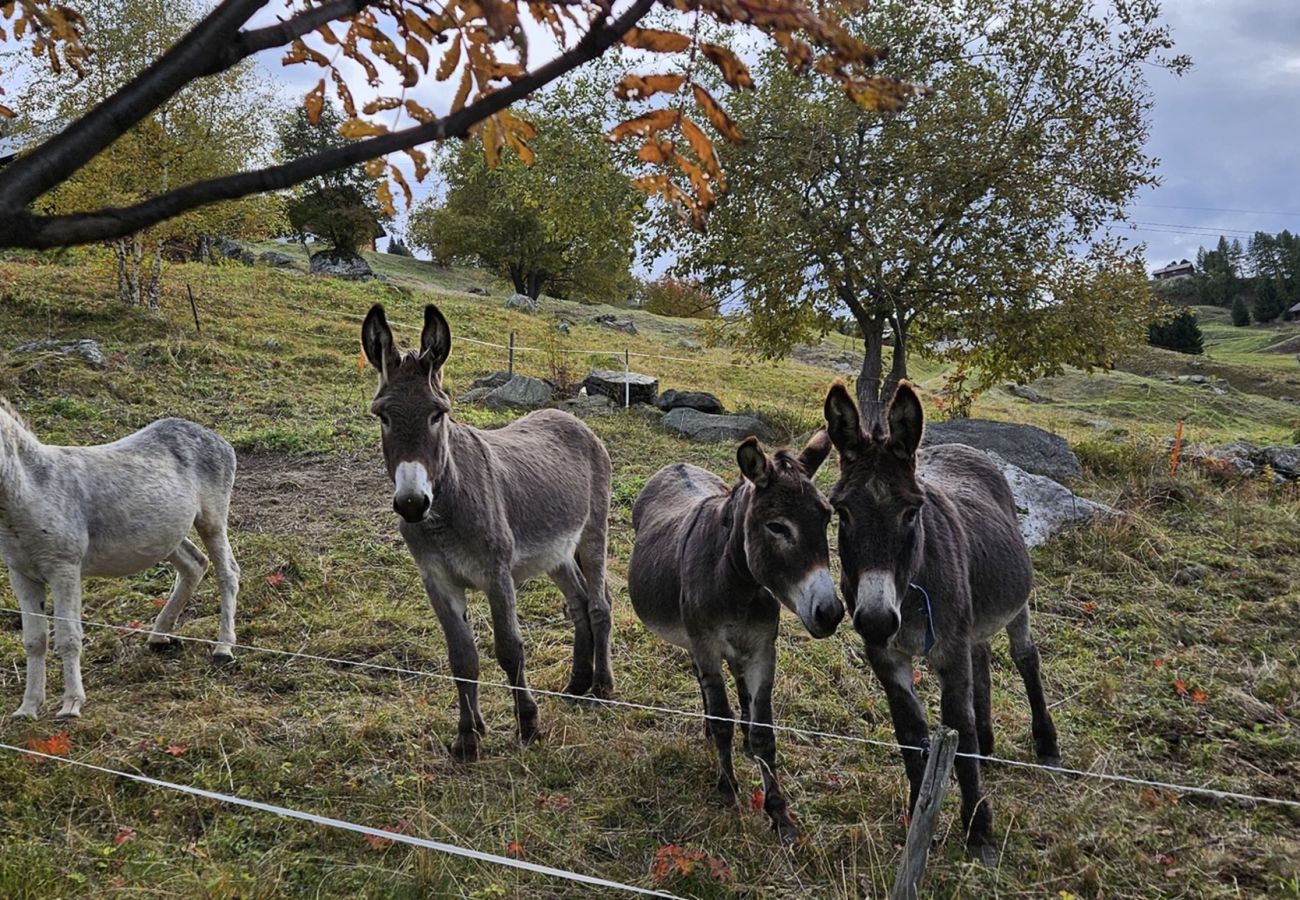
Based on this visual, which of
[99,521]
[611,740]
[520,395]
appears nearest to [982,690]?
[611,740]

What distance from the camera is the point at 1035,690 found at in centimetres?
465

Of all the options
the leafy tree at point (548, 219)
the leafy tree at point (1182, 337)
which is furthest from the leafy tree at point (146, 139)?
the leafy tree at point (1182, 337)

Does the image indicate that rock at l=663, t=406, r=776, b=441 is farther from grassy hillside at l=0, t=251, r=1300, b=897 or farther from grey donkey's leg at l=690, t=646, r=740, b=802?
grey donkey's leg at l=690, t=646, r=740, b=802

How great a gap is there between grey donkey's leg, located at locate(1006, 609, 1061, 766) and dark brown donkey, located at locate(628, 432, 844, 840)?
1.73 metres

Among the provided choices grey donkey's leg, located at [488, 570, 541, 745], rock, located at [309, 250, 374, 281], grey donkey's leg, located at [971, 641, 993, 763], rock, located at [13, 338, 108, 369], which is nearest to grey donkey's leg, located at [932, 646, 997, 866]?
grey donkey's leg, located at [971, 641, 993, 763]

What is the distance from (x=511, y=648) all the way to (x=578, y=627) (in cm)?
92

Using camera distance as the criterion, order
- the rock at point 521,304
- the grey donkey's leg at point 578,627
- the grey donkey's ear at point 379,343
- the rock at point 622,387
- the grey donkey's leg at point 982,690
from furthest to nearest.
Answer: the rock at point 521,304
the rock at point 622,387
the grey donkey's leg at point 578,627
the grey donkey's leg at point 982,690
the grey donkey's ear at point 379,343

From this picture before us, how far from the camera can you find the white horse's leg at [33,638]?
4.60 metres

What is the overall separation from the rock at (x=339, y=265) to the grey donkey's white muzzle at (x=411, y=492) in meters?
31.4

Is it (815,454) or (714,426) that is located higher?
(815,454)

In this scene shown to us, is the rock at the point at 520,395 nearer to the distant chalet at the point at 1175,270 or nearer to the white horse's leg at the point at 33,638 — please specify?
the white horse's leg at the point at 33,638

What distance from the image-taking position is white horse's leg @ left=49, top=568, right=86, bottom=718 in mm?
4605

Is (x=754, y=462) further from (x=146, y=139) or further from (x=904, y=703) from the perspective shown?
(x=146, y=139)

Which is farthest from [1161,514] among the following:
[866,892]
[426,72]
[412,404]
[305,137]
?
[305,137]
